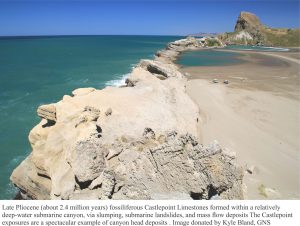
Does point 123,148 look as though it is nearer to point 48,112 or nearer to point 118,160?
point 118,160

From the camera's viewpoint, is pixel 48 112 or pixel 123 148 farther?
pixel 48 112

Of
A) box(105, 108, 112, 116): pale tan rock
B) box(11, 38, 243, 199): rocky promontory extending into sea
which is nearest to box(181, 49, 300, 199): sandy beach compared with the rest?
box(11, 38, 243, 199): rocky promontory extending into sea

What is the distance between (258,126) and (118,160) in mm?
12749

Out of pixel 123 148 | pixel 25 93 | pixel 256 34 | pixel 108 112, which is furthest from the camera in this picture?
pixel 256 34

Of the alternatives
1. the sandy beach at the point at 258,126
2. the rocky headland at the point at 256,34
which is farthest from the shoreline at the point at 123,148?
the rocky headland at the point at 256,34

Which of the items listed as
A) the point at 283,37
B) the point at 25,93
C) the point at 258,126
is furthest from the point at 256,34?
the point at 258,126

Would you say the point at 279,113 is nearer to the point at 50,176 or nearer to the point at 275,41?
the point at 50,176

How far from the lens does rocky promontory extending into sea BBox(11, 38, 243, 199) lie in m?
7.66

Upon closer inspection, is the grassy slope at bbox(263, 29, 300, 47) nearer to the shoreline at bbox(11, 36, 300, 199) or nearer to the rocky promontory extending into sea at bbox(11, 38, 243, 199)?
the shoreline at bbox(11, 36, 300, 199)

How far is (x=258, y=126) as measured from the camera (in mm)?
18547

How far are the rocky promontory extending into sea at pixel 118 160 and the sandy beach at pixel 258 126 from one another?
2.47 metres

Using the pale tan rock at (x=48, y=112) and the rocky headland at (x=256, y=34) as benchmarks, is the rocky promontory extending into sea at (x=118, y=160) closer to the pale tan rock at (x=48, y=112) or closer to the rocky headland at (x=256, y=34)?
the pale tan rock at (x=48, y=112)

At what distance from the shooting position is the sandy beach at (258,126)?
12.4m
